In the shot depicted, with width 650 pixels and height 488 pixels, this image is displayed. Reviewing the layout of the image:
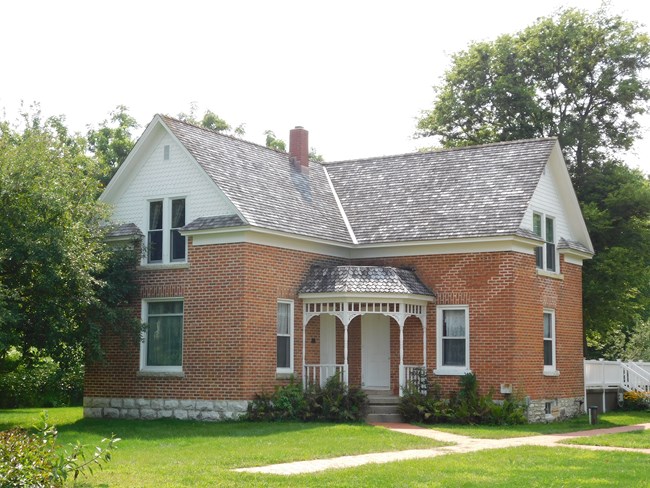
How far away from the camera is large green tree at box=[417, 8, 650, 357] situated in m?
35.8

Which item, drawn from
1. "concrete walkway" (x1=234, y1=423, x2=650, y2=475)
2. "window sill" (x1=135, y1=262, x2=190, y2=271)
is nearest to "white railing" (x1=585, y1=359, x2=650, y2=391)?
"concrete walkway" (x1=234, y1=423, x2=650, y2=475)

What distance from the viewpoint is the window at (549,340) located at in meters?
27.7

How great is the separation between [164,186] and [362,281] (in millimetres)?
5786

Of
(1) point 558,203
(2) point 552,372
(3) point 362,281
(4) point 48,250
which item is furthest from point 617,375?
(4) point 48,250

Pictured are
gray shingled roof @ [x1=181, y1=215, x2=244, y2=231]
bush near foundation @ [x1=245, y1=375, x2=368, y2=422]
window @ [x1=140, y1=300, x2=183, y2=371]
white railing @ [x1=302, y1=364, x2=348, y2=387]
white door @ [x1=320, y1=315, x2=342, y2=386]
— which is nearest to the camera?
bush near foundation @ [x1=245, y1=375, x2=368, y2=422]

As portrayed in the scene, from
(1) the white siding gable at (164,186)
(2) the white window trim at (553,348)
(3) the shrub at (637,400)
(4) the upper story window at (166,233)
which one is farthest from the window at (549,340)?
(4) the upper story window at (166,233)

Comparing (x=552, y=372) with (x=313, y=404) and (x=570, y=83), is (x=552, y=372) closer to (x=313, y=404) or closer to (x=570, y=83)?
(x=313, y=404)

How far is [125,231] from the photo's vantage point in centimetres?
2647

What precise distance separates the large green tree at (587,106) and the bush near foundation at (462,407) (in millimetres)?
11991

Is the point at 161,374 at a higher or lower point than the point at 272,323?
lower

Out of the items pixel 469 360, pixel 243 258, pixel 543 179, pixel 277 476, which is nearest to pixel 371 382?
pixel 469 360

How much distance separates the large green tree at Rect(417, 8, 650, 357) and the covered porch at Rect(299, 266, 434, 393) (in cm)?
1141

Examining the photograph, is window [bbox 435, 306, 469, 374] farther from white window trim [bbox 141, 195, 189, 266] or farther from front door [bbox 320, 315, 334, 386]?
white window trim [bbox 141, 195, 189, 266]

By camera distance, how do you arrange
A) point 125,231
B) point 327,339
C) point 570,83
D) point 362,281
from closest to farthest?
point 362,281, point 125,231, point 327,339, point 570,83
